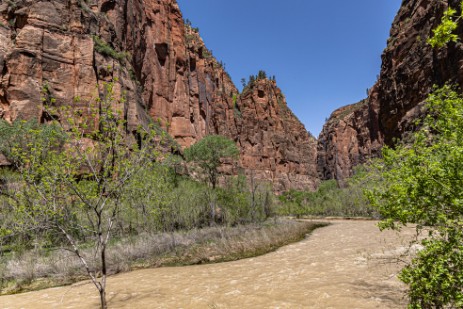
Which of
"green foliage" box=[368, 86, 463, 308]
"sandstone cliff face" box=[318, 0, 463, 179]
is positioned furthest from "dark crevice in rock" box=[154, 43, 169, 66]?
"green foliage" box=[368, 86, 463, 308]

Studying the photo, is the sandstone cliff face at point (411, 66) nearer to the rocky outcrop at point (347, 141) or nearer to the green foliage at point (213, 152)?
the green foliage at point (213, 152)

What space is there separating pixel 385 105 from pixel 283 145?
61.5 m

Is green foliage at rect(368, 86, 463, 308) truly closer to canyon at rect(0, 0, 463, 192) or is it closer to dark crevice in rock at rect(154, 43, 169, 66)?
canyon at rect(0, 0, 463, 192)

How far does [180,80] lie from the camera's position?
3410 inches

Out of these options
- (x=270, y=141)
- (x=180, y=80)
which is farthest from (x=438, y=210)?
(x=270, y=141)

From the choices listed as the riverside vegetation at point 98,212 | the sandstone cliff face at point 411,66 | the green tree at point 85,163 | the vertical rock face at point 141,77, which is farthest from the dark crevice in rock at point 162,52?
the green tree at point 85,163

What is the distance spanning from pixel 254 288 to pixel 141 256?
1142cm

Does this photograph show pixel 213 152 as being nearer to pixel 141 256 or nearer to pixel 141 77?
pixel 141 256

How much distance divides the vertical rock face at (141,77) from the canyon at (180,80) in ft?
0.63

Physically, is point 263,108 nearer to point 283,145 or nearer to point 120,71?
point 283,145

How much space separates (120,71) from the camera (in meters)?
53.5

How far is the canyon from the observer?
43125 mm

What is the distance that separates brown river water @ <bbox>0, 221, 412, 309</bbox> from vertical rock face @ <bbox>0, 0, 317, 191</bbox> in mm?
6983

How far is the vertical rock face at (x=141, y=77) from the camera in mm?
42281
